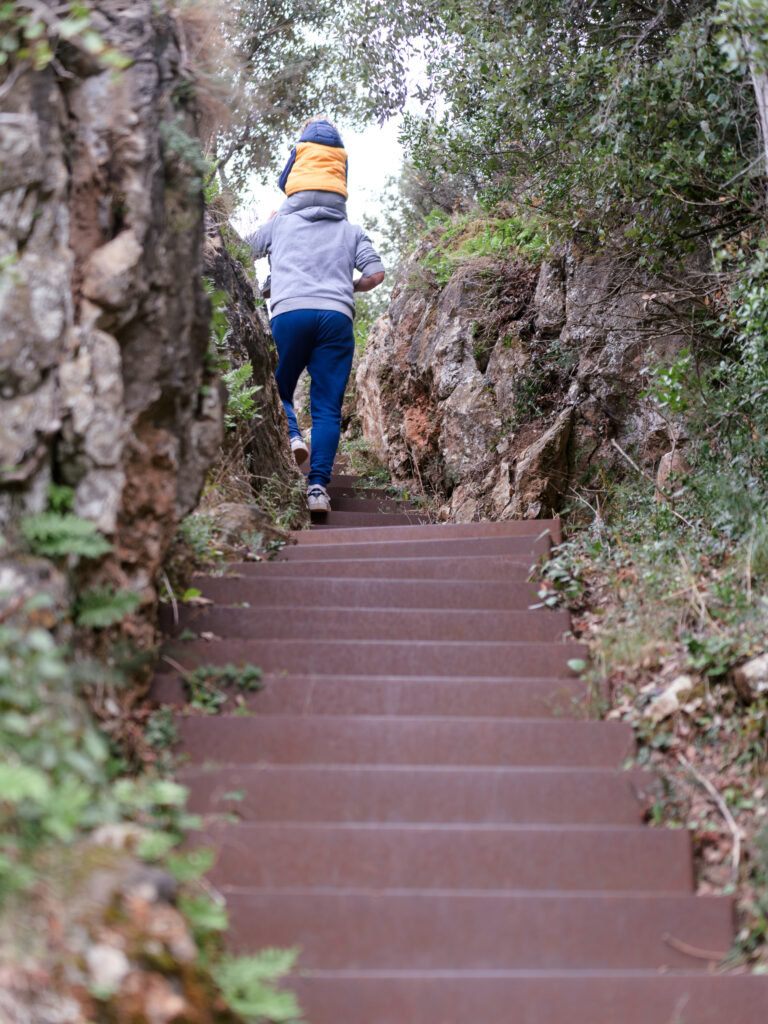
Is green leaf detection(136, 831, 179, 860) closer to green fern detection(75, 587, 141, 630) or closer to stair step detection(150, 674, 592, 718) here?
green fern detection(75, 587, 141, 630)

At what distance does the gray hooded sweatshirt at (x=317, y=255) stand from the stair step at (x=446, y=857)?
15.7 feet

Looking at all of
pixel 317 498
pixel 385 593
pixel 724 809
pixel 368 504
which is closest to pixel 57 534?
pixel 385 593

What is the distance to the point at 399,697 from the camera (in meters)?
4.21

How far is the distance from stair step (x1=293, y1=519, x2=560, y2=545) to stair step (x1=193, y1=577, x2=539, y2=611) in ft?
3.02

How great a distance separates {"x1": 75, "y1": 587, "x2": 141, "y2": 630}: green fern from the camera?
3.52 metres

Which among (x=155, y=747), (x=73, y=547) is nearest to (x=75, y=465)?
(x=73, y=547)

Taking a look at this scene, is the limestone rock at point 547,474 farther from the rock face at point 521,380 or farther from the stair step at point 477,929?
the stair step at point 477,929

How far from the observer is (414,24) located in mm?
8367

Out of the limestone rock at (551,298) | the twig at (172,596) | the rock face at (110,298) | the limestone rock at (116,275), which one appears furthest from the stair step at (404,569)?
the limestone rock at (551,298)

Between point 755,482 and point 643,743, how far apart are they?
2.37 m

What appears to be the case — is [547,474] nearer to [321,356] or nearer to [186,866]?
[321,356]

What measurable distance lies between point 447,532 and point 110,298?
3296 millimetres

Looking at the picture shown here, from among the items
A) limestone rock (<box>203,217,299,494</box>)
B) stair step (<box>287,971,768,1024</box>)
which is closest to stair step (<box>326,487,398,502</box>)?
limestone rock (<box>203,217,299,494</box>)

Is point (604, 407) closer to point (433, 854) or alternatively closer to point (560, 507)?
point (560, 507)
